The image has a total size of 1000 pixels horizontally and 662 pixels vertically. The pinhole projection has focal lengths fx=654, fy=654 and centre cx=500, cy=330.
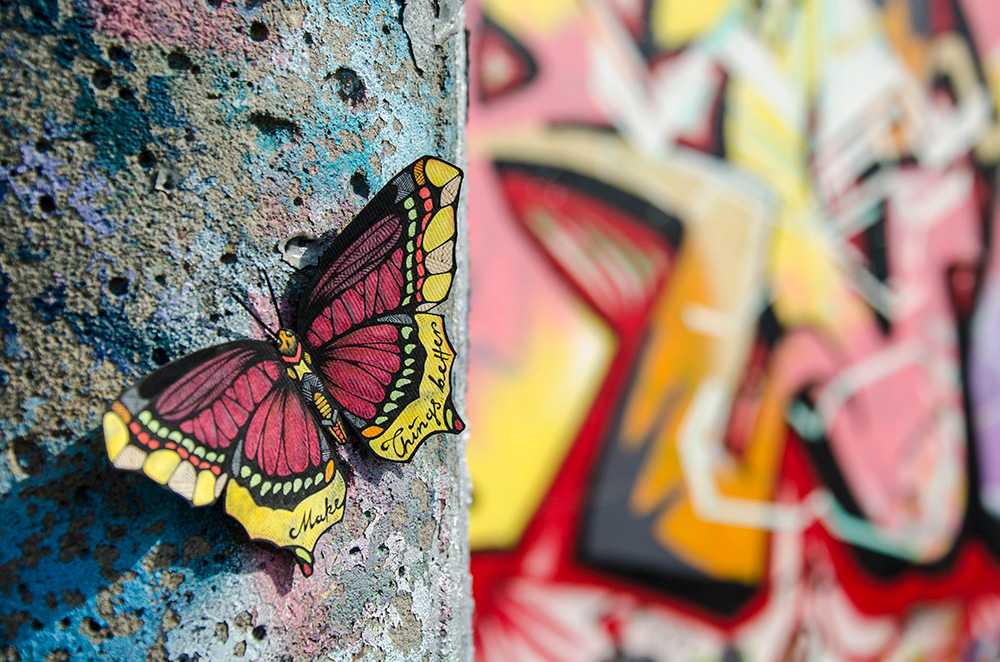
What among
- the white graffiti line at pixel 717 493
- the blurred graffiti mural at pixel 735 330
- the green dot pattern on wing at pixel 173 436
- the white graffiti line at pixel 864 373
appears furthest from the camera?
the white graffiti line at pixel 864 373

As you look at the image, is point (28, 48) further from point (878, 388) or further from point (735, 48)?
point (878, 388)

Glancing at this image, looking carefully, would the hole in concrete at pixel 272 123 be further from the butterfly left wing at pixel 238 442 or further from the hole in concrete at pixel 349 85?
the butterfly left wing at pixel 238 442

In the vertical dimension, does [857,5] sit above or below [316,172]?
above

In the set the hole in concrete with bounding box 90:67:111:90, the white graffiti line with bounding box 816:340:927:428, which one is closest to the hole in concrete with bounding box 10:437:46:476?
the hole in concrete with bounding box 90:67:111:90

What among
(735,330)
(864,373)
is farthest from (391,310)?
(864,373)

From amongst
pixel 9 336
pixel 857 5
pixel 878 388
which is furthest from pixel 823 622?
pixel 9 336

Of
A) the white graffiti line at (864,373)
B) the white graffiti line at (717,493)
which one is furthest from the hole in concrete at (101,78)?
the white graffiti line at (864,373)
